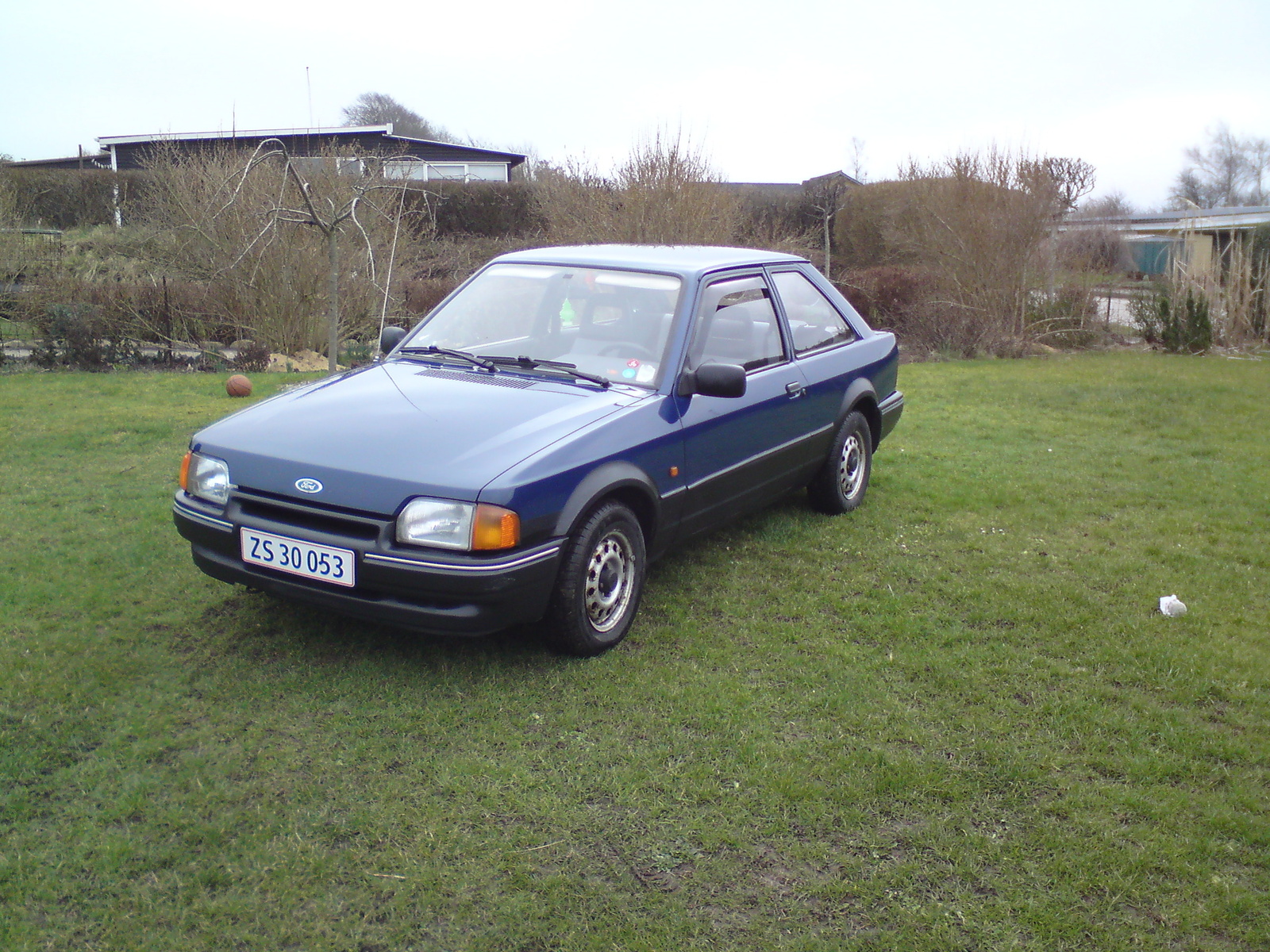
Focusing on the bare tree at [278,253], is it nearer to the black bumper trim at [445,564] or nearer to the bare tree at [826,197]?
the black bumper trim at [445,564]

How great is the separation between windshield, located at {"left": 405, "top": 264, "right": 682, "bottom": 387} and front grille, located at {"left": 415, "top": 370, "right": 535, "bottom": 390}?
255 mm

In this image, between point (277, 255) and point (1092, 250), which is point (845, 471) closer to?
point (277, 255)

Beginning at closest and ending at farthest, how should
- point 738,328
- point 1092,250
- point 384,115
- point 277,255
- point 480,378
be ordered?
point 480,378
point 738,328
point 277,255
point 1092,250
point 384,115

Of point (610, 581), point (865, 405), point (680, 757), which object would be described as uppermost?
point (865, 405)

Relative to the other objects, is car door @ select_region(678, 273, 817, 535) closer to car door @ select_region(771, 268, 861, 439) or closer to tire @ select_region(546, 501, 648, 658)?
car door @ select_region(771, 268, 861, 439)

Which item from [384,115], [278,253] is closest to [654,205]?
[278,253]

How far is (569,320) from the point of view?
496 centimetres

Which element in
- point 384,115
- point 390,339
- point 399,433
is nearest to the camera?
point 399,433

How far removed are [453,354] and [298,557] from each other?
5.14 feet

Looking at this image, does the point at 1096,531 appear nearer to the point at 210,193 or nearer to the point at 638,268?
the point at 638,268

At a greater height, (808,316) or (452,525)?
(808,316)

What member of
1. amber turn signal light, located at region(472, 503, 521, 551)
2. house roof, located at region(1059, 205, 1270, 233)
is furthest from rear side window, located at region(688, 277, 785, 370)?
house roof, located at region(1059, 205, 1270, 233)

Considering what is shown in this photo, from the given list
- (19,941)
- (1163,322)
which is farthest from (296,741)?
(1163,322)

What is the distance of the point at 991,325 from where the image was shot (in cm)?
1579
